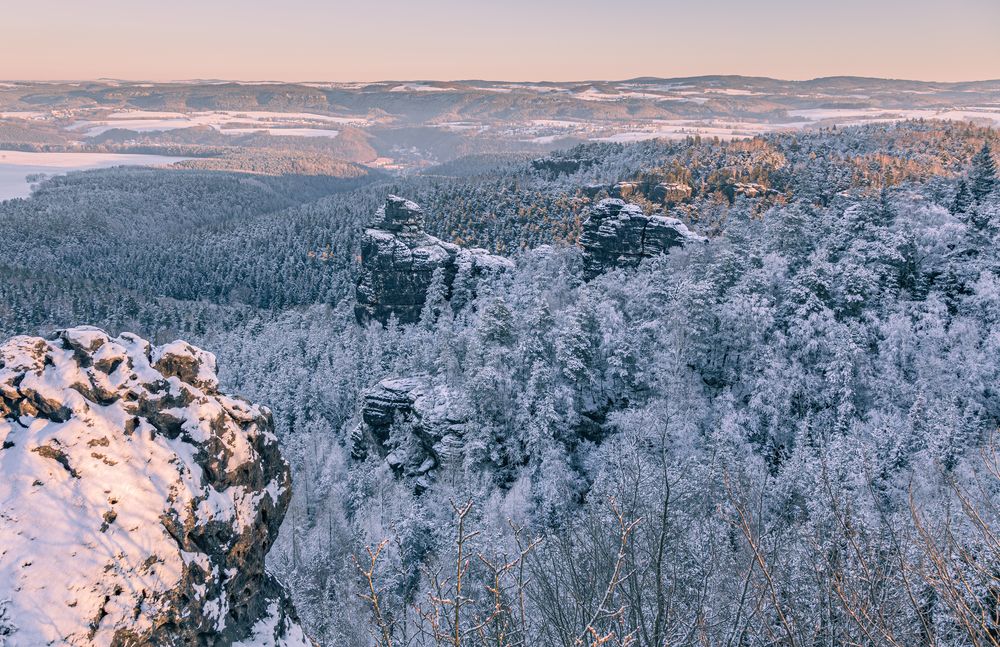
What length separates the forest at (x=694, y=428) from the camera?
38.5 feet

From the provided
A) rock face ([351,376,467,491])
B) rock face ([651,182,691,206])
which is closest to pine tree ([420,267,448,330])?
rock face ([351,376,467,491])

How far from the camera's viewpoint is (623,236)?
2472 inches

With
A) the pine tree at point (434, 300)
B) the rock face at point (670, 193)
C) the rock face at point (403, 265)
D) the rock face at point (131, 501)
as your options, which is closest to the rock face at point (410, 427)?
the pine tree at point (434, 300)

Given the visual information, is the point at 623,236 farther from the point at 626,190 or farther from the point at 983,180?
the point at 983,180

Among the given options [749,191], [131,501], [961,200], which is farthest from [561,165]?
[131,501]

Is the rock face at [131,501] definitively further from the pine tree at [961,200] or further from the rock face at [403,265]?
the pine tree at [961,200]

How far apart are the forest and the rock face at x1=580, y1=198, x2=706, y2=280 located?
11.8ft

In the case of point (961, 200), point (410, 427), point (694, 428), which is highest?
point (961, 200)

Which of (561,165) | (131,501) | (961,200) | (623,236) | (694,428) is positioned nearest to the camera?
(131,501)

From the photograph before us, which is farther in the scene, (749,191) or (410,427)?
(749,191)

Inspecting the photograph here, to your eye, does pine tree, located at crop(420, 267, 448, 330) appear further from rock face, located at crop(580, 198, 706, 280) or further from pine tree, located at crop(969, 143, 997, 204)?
pine tree, located at crop(969, 143, 997, 204)

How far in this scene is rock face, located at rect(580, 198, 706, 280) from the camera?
60656mm

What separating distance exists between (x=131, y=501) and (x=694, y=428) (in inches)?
1204

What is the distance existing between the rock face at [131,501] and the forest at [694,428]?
12.2 feet
